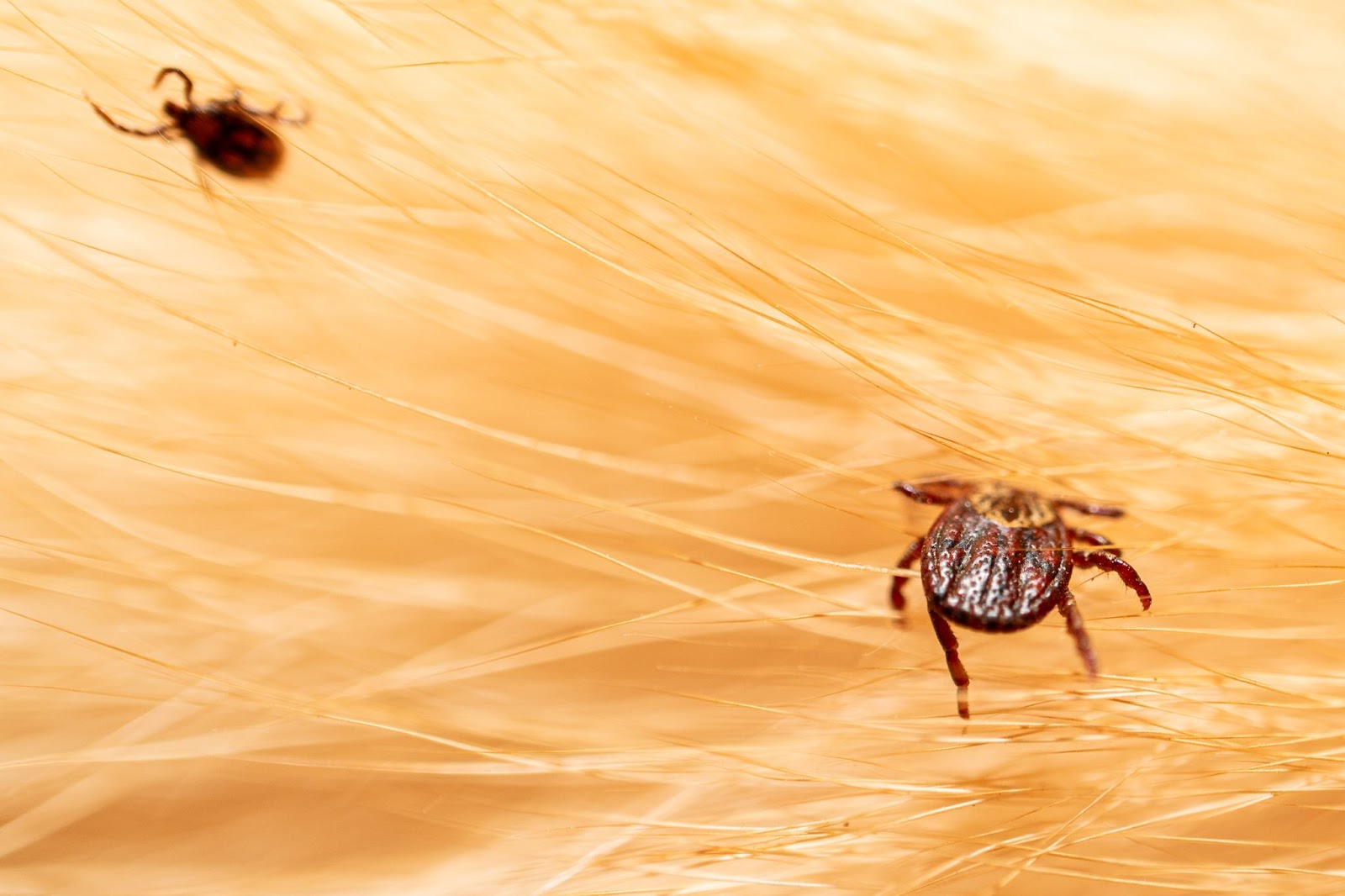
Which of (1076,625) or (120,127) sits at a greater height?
(120,127)

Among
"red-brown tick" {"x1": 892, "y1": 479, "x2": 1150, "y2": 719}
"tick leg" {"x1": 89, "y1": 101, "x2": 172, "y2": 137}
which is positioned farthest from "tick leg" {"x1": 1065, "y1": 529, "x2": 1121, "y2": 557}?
"tick leg" {"x1": 89, "y1": 101, "x2": 172, "y2": 137}

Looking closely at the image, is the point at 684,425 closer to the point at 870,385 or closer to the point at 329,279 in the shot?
the point at 870,385

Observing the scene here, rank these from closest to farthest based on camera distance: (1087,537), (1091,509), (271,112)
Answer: (271,112)
(1091,509)
(1087,537)

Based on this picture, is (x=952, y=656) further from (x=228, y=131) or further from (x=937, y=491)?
(x=228, y=131)

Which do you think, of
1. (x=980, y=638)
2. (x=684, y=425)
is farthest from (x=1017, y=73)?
(x=980, y=638)

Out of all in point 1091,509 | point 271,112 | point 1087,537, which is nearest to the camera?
point 271,112

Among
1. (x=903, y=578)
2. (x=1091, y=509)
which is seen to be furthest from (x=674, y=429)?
(x=1091, y=509)

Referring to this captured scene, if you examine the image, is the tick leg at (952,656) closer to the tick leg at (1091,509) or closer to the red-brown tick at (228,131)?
the tick leg at (1091,509)

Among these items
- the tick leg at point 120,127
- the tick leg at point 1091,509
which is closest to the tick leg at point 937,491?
the tick leg at point 1091,509
